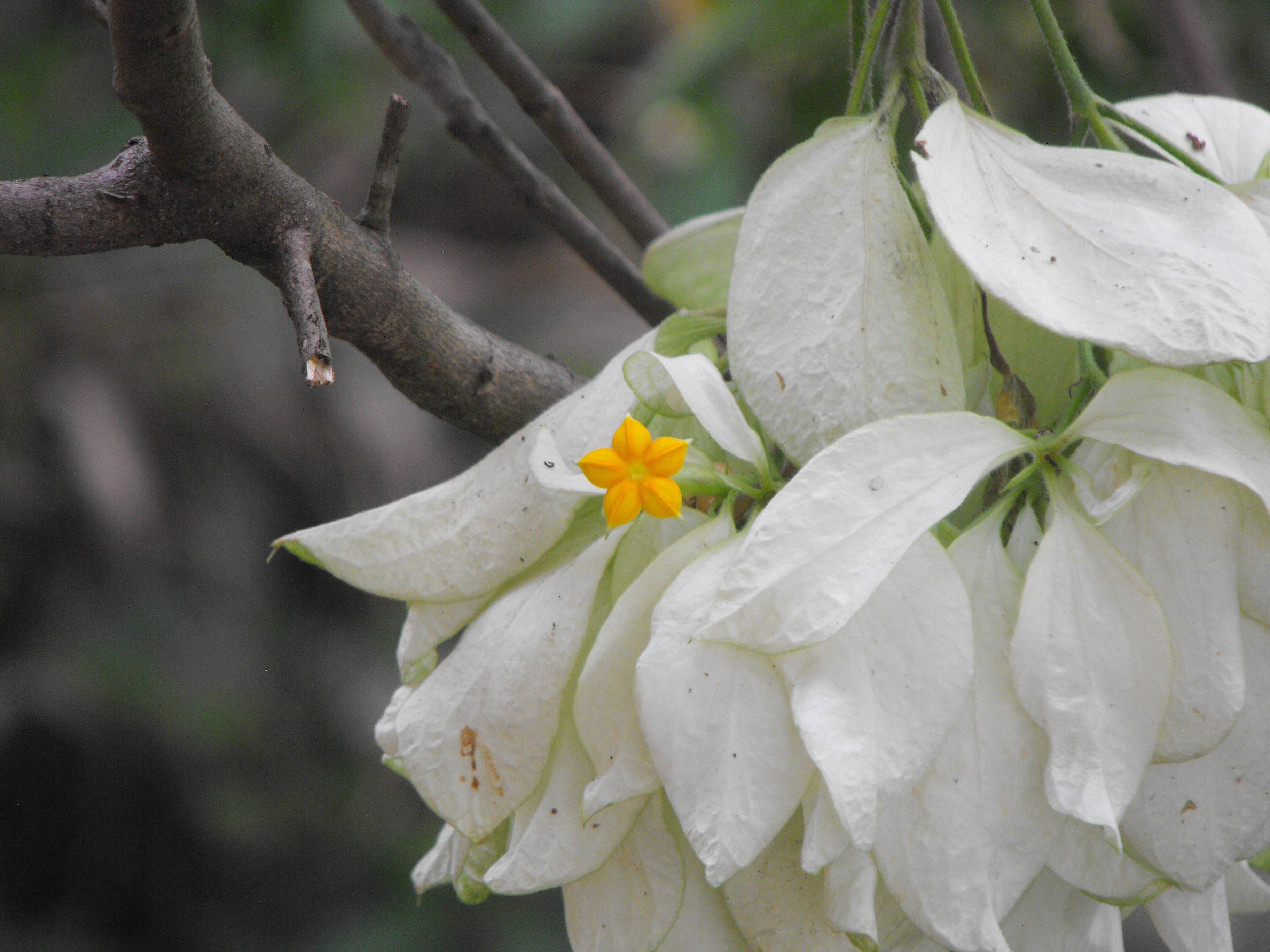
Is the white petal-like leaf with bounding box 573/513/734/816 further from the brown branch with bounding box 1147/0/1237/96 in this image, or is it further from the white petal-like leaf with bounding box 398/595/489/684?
the brown branch with bounding box 1147/0/1237/96

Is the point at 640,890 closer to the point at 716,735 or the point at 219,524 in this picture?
the point at 716,735

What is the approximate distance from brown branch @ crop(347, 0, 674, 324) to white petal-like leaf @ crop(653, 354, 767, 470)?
7.4 inches

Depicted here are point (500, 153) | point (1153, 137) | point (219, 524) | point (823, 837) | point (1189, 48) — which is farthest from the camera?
point (219, 524)

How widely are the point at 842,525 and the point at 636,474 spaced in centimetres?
5

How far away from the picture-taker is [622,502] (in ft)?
0.75

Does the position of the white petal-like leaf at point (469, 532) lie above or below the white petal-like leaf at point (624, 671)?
above

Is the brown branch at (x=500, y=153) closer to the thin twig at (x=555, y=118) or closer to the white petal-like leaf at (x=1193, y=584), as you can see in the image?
the thin twig at (x=555, y=118)

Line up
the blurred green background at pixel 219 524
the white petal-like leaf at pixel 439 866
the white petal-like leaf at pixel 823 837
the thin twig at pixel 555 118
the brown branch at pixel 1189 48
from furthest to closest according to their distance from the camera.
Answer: the blurred green background at pixel 219 524 < the brown branch at pixel 1189 48 < the thin twig at pixel 555 118 < the white petal-like leaf at pixel 439 866 < the white petal-like leaf at pixel 823 837

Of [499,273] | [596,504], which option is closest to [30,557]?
[499,273]

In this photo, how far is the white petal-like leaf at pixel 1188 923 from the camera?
0.86ft

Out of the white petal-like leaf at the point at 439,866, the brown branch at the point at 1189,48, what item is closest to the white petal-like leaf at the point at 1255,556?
the white petal-like leaf at the point at 439,866

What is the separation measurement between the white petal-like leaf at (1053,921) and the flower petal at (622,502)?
13cm

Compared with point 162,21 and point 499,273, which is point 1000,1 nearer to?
point 499,273

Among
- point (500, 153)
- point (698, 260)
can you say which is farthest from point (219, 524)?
point (698, 260)
